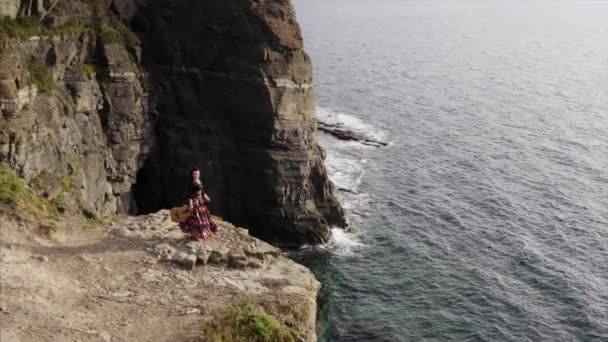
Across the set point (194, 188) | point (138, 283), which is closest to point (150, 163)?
point (194, 188)

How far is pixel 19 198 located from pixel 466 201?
4472cm

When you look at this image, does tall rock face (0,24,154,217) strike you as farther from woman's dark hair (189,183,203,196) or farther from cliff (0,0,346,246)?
woman's dark hair (189,183,203,196)

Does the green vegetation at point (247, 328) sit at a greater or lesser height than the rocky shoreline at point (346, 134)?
greater

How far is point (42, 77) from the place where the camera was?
41.6 meters

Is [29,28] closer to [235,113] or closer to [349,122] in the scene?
[235,113]

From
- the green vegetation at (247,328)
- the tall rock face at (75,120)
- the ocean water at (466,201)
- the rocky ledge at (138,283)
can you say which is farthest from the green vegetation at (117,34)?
the green vegetation at (247,328)

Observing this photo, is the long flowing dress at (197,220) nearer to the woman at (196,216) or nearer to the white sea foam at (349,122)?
the woman at (196,216)

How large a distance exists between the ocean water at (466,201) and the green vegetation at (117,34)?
2079 cm

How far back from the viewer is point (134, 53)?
168 feet

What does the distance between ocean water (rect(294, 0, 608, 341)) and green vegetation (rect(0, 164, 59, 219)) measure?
67.4 feet

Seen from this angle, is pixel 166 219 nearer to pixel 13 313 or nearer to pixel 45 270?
pixel 45 270

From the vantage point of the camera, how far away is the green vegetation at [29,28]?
3922cm

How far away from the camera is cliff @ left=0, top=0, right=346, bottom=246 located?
46156 millimetres

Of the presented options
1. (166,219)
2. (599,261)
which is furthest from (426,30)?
(166,219)
